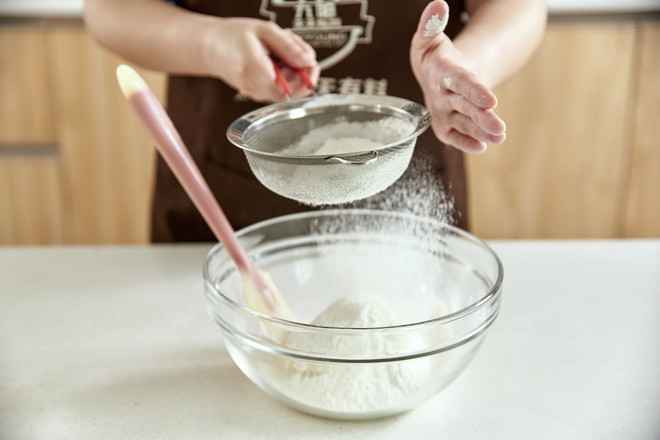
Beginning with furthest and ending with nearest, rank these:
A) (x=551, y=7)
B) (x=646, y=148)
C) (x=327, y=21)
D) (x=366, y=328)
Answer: (x=646, y=148) → (x=551, y=7) → (x=327, y=21) → (x=366, y=328)

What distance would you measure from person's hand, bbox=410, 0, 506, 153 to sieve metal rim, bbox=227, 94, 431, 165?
24 mm

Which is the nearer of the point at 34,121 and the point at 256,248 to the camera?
the point at 256,248

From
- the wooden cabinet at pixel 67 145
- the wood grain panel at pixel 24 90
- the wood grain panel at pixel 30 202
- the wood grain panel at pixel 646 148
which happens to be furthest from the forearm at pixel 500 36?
the wood grain panel at pixel 30 202

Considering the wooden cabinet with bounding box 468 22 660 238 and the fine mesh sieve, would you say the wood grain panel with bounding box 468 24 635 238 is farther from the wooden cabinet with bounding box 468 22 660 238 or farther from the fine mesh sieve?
the fine mesh sieve

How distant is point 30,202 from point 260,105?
1.22 m

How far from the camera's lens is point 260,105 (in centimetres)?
97

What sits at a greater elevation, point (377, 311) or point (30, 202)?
point (377, 311)

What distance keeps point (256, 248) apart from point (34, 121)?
1339 millimetres

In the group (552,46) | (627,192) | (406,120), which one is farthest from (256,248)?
(627,192)

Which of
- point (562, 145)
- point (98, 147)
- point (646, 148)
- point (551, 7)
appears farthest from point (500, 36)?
point (98, 147)

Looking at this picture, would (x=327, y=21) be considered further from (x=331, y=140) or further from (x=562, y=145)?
(x=562, y=145)

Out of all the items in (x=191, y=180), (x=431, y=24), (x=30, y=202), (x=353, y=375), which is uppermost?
(x=431, y=24)

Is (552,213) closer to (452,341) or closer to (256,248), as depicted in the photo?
(256,248)

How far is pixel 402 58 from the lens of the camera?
821 millimetres
